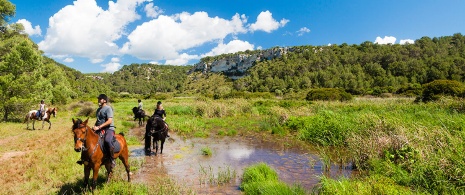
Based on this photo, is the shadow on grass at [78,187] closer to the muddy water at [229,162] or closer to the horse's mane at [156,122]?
the muddy water at [229,162]

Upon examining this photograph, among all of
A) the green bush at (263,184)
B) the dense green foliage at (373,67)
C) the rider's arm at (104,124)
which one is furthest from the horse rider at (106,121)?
the dense green foliage at (373,67)

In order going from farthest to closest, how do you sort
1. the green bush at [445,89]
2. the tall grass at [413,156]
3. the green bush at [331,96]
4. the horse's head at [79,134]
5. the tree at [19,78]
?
the green bush at [331,96] < the green bush at [445,89] < the tree at [19,78] < the tall grass at [413,156] < the horse's head at [79,134]

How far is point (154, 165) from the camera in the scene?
1076 cm

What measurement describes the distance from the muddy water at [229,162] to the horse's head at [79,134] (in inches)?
113

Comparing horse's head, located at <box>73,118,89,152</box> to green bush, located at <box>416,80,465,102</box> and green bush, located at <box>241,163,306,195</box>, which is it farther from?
green bush, located at <box>416,80,465,102</box>

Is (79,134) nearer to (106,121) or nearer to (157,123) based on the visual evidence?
(106,121)

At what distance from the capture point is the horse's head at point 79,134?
598 centimetres

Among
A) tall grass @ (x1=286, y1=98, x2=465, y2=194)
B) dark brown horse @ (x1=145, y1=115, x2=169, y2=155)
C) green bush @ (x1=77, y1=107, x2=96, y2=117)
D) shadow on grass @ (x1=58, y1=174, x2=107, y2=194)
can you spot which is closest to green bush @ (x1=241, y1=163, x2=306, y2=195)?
tall grass @ (x1=286, y1=98, x2=465, y2=194)

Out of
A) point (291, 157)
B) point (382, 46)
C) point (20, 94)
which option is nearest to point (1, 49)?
point (20, 94)

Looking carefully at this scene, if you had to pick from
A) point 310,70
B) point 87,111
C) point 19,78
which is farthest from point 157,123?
point 310,70

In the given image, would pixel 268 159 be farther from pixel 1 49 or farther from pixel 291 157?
pixel 1 49

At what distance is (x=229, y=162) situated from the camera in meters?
11.4

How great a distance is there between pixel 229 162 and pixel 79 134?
6599mm

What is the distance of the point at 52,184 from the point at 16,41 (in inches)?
1051
